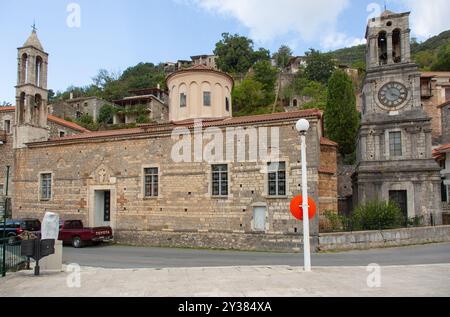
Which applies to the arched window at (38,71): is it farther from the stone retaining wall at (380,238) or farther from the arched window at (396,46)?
the arched window at (396,46)

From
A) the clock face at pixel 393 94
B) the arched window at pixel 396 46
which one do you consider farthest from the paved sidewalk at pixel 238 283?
the arched window at pixel 396 46

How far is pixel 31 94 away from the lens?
2667cm

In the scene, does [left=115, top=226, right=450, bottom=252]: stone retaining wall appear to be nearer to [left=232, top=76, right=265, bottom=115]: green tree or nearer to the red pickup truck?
the red pickup truck

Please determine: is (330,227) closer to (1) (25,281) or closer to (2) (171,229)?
(2) (171,229)

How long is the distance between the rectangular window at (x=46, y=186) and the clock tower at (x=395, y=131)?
23181 millimetres

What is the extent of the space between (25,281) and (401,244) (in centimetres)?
1744

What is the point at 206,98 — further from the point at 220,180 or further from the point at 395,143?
the point at 395,143

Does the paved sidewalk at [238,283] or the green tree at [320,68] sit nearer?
the paved sidewalk at [238,283]

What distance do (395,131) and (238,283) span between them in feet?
79.0

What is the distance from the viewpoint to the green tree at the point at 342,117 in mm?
40219

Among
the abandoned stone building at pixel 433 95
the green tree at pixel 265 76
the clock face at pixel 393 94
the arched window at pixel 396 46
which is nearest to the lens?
the clock face at pixel 393 94

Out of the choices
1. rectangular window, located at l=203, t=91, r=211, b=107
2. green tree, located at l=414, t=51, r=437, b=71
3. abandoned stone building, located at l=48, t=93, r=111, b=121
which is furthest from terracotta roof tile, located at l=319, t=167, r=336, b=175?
green tree, located at l=414, t=51, r=437, b=71

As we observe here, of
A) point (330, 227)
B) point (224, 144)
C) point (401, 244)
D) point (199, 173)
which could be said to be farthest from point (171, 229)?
point (401, 244)

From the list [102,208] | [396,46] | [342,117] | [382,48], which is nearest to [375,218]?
[102,208]
